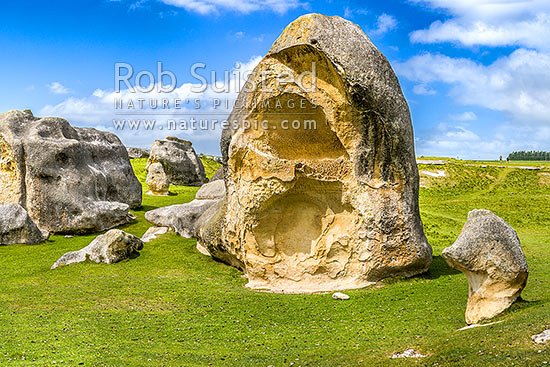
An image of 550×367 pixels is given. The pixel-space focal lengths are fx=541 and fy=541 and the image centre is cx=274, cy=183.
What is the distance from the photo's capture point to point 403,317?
39.1 feet

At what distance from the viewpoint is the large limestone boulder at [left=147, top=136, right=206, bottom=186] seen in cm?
4109

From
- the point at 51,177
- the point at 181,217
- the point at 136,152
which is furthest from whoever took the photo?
the point at 136,152

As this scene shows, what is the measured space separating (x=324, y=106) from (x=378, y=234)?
3.89 m

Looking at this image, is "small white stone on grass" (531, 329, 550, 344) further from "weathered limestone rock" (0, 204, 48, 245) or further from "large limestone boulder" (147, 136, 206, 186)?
"large limestone boulder" (147, 136, 206, 186)

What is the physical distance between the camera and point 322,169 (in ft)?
51.9

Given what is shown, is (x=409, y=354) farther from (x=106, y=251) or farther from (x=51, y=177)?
(x=51, y=177)

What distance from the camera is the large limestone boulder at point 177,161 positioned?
1618 inches

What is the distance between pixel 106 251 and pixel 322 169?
8291 mm

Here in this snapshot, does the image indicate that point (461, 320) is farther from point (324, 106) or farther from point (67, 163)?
point (67, 163)

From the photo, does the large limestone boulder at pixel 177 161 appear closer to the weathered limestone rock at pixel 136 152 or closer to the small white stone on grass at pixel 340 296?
the weathered limestone rock at pixel 136 152

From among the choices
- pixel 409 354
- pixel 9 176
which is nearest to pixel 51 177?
pixel 9 176

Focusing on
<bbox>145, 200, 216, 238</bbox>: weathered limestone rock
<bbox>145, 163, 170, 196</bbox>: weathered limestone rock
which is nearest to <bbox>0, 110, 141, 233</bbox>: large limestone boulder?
<bbox>145, 200, 216, 238</bbox>: weathered limestone rock

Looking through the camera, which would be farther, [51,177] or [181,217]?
[51,177]

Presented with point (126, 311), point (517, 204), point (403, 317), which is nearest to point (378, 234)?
point (403, 317)
